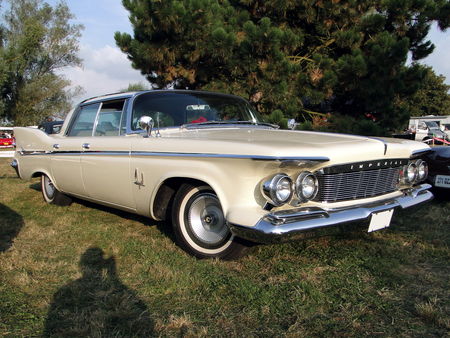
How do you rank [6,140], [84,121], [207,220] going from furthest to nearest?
[6,140] → [84,121] → [207,220]

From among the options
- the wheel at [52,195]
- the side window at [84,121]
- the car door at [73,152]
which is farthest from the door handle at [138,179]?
the wheel at [52,195]

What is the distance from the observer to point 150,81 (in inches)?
448

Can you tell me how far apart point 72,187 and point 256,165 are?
2.79m

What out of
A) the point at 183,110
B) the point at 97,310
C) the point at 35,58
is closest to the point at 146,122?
the point at 183,110

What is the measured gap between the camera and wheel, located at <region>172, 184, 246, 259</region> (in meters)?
3.06

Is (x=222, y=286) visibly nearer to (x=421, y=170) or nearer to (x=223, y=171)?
(x=223, y=171)

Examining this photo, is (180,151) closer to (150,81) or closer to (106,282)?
(106,282)

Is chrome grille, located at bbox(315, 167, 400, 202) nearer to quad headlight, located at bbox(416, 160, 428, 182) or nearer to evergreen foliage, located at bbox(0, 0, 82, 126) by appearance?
quad headlight, located at bbox(416, 160, 428, 182)

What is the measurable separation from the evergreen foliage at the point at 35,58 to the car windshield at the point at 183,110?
84.3ft

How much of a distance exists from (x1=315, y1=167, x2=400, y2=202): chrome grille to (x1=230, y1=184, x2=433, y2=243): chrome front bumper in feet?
0.38

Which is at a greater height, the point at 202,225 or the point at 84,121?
the point at 84,121

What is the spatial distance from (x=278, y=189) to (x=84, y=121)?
10.1ft

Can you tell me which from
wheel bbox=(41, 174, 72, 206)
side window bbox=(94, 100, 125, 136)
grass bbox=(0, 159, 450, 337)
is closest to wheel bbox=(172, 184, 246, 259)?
grass bbox=(0, 159, 450, 337)

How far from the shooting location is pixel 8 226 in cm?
431
